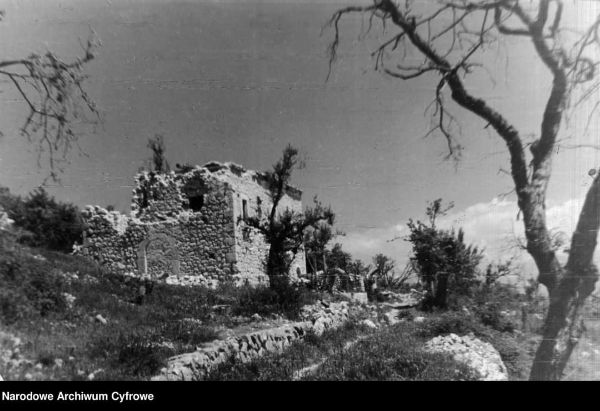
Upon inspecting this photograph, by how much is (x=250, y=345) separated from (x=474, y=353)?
3.14 m

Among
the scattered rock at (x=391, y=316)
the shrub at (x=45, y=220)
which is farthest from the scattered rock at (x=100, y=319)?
the scattered rock at (x=391, y=316)

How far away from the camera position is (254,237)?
500 inches

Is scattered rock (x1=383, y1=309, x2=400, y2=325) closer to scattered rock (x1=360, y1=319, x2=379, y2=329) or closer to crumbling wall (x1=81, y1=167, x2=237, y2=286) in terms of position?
scattered rock (x1=360, y1=319, x2=379, y2=329)

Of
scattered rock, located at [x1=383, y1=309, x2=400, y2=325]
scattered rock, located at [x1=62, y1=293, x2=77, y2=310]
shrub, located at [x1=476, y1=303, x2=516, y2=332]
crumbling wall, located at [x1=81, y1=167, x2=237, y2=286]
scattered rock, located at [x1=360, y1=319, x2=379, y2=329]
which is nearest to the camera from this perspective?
shrub, located at [x1=476, y1=303, x2=516, y2=332]

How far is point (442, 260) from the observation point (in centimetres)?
637

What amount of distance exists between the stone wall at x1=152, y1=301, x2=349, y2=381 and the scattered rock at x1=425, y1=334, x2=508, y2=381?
208cm

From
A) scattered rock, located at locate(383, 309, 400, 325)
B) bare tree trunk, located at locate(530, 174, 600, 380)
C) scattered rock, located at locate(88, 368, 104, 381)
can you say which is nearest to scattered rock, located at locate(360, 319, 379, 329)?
scattered rock, located at locate(383, 309, 400, 325)

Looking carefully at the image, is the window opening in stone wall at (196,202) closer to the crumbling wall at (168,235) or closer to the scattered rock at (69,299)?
the crumbling wall at (168,235)

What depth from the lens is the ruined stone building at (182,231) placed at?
12.8 m

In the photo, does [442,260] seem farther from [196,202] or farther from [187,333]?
[196,202]

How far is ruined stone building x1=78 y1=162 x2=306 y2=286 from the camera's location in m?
12.8
